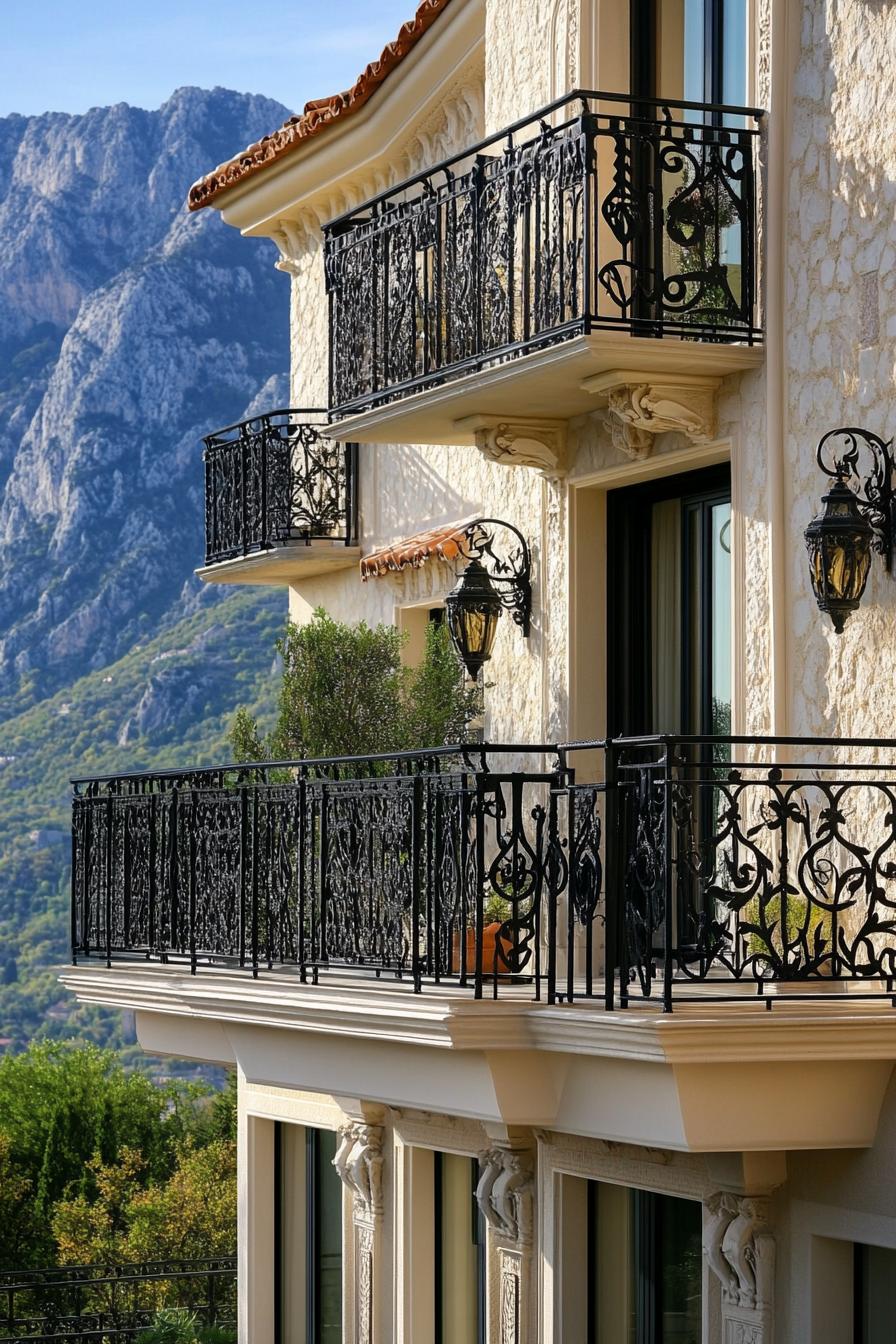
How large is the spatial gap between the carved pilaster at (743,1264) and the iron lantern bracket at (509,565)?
4753mm

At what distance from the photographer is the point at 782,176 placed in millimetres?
11414

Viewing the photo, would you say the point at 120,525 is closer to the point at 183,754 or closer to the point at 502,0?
the point at 183,754

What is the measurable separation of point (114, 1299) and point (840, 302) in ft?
57.2

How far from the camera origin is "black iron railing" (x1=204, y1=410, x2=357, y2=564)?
63.1 feet

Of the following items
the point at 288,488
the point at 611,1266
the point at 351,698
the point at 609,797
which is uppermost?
the point at 288,488

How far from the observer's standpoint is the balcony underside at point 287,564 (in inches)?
750

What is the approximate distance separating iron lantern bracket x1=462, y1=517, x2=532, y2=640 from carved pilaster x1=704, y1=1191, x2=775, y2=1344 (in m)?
4.75

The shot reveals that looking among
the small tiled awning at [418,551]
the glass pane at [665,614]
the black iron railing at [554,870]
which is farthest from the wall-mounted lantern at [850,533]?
the small tiled awning at [418,551]

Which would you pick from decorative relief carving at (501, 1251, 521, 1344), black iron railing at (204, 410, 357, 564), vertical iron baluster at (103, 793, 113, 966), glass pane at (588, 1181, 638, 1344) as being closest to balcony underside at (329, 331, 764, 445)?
vertical iron baluster at (103, 793, 113, 966)

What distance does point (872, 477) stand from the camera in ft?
34.2

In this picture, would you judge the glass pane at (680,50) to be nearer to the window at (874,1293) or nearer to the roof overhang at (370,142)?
the roof overhang at (370,142)

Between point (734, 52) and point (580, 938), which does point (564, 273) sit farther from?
point (580, 938)

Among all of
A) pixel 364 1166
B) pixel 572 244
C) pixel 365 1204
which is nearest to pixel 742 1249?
pixel 364 1166

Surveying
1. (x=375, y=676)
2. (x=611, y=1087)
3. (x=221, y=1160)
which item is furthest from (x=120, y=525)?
(x=611, y=1087)
